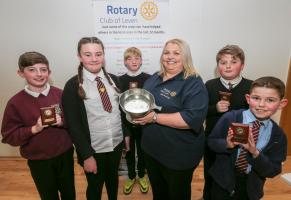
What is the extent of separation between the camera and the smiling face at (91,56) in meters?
1.80

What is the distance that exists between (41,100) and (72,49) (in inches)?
50.5

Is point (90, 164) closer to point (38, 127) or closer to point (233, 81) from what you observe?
point (38, 127)

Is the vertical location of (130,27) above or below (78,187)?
above

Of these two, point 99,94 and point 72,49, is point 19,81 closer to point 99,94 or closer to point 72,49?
point 72,49

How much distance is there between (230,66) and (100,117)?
116cm

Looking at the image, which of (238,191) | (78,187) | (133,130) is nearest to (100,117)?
(133,130)

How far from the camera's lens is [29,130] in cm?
179

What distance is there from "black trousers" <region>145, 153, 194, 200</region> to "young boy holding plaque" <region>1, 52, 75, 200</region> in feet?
2.33

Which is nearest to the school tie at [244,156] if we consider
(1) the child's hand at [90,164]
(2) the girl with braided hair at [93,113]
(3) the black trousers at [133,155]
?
(2) the girl with braided hair at [93,113]

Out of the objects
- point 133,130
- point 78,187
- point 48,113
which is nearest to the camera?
point 48,113

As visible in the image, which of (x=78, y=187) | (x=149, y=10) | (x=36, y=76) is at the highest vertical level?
(x=149, y=10)

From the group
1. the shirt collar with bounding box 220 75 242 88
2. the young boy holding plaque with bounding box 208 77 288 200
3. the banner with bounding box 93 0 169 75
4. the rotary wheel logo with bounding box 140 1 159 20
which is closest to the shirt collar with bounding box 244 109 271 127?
the young boy holding plaque with bounding box 208 77 288 200

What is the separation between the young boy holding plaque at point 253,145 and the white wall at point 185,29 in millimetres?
1496

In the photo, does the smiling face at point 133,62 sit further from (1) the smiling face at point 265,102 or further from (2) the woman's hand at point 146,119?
(1) the smiling face at point 265,102
